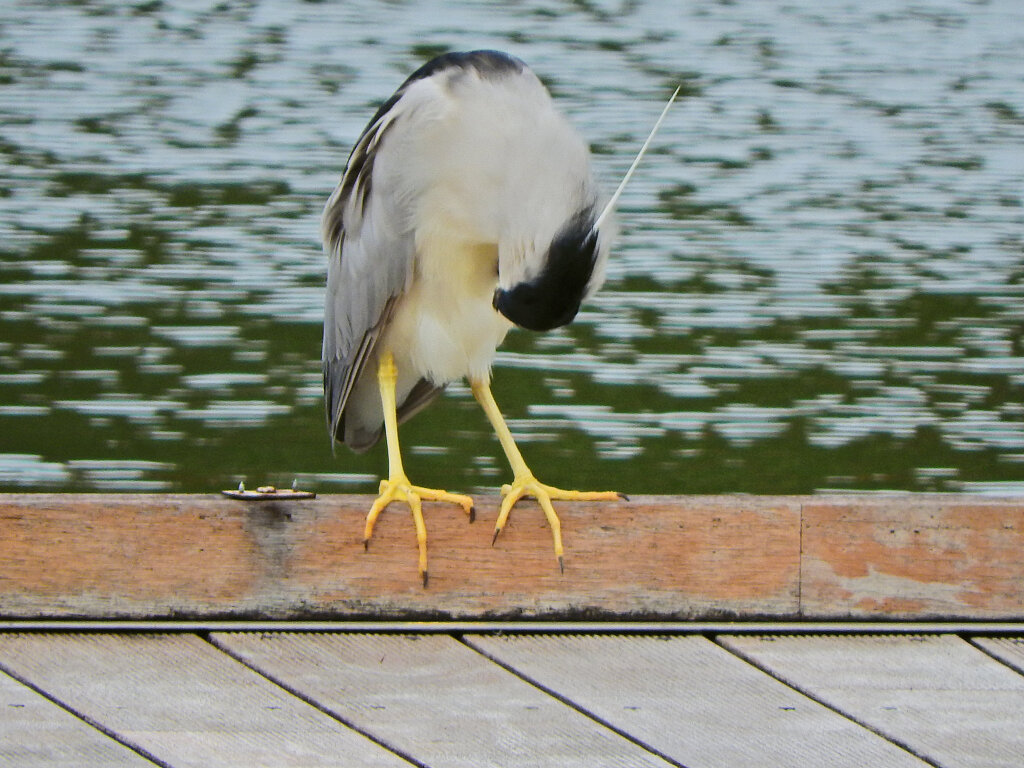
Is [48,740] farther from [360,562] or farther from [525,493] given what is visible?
[525,493]

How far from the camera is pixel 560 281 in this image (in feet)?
8.96

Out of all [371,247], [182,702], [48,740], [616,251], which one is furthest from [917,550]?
[616,251]

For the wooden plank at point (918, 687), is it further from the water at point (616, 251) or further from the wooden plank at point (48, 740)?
the water at point (616, 251)

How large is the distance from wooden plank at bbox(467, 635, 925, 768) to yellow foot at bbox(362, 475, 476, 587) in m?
0.16

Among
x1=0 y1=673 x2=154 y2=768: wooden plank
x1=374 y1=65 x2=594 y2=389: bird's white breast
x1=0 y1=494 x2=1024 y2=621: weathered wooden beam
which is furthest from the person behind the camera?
x1=374 y1=65 x2=594 y2=389: bird's white breast

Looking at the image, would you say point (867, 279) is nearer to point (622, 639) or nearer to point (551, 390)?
point (551, 390)

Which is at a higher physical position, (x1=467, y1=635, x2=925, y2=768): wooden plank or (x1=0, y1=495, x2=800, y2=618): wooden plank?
(x1=0, y1=495, x2=800, y2=618): wooden plank

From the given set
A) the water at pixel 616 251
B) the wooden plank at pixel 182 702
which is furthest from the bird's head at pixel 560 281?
the water at pixel 616 251

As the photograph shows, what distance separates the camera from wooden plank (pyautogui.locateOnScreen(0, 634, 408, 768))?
6.93 feet

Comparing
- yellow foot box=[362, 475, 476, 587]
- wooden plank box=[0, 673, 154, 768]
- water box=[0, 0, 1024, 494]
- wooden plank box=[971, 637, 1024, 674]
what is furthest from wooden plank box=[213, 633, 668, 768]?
water box=[0, 0, 1024, 494]

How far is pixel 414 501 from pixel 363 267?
870mm

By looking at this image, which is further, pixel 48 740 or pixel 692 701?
pixel 692 701

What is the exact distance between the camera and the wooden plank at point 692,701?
2.15 m

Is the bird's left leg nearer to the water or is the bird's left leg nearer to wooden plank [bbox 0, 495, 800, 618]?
wooden plank [bbox 0, 495, 800, 618]
